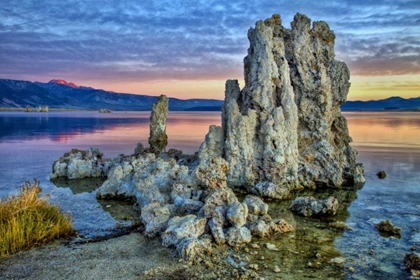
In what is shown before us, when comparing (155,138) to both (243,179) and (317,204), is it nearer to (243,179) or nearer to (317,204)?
(243,179)

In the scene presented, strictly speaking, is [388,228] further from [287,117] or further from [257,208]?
[287,117]

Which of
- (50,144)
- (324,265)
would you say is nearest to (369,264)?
(324,265)

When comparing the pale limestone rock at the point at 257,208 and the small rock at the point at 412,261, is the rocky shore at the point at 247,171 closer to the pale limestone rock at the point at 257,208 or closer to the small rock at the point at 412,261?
the pale limestone rock at the point at 257,208

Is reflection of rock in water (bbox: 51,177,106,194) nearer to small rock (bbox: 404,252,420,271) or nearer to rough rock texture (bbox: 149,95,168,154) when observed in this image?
rough rock texture (bbox: 149,95,168,154)

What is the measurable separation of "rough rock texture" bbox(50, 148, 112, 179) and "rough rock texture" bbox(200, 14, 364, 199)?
239 inches

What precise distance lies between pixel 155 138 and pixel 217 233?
19789mm

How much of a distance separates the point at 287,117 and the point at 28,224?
1127 centimetres

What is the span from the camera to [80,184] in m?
16.7

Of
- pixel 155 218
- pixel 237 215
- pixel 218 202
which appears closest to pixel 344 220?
pixel 237 215

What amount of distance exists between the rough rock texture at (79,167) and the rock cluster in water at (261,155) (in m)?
0.08

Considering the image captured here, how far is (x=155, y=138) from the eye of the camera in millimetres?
28203

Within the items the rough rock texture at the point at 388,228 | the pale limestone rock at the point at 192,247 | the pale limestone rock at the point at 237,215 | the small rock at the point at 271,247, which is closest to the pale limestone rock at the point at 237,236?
the pale limestone rock at the point at 237,215

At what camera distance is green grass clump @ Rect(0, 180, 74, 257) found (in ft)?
27.3

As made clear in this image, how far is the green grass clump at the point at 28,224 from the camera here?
328 inches
